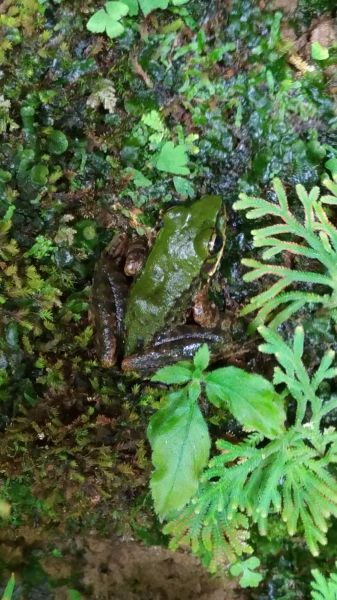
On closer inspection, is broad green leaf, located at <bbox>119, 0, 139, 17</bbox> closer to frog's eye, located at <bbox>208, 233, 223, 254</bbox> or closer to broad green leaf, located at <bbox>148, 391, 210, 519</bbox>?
frog's eye, located at <bbox>208, 233, 223, 254</bbox>

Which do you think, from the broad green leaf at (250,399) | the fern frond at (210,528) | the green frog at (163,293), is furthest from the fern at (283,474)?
the green frog at (163,293)

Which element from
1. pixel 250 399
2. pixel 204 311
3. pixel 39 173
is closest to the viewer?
pixel 250 399

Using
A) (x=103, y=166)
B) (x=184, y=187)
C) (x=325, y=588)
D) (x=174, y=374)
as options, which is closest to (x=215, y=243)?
(x=184, y=187)

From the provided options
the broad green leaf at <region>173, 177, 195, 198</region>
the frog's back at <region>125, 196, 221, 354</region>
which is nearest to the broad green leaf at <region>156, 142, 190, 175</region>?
the broad green leaf at <region>173, 177, 195, 198</region>

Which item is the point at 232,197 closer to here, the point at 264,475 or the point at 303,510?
the point at 264,475

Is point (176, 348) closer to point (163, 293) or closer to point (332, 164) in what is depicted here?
point (163, 293)

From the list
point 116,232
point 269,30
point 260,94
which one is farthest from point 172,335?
point 269,30

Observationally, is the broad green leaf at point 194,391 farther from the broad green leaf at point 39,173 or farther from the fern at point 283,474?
the broad green leaf at point 39,173
